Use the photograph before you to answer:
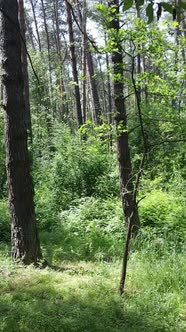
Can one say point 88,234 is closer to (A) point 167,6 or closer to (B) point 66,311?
(B) point 66,311

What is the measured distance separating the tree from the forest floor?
0.37 metres

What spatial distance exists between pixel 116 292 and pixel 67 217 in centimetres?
378

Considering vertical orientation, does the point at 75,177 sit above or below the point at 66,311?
above

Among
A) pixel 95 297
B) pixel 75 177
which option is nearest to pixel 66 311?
pixel 95 297

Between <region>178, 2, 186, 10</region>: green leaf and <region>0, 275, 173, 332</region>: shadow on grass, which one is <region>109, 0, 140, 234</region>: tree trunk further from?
<region>178, 2, 186, 10</region>: green leaf

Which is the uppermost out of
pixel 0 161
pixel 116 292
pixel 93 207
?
pixel 0 161

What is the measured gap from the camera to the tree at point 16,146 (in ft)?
17.1

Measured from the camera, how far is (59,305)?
13.2 feet

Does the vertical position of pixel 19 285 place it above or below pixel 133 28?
below

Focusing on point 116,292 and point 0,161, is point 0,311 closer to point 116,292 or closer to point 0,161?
point 116,292

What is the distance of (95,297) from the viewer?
4.21 metres

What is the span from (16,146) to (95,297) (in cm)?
230

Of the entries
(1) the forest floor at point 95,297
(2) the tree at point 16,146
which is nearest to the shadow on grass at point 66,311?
Answer: (1) the forest floor at point 95,297

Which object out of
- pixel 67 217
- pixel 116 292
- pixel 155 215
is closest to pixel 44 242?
pixel 67 217
